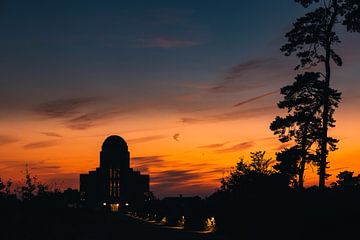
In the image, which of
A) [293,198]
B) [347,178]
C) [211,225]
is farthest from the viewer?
[347,178]

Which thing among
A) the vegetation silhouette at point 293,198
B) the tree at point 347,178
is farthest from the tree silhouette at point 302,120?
the tree at point 347,178

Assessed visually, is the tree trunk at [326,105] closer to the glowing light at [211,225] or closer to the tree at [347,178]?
the glowing light at [211,225]

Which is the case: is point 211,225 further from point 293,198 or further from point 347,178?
point 347,178

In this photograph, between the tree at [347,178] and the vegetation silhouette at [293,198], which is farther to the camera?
the tree at [347,178]

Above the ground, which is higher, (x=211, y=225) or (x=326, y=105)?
(x=326, y=105)

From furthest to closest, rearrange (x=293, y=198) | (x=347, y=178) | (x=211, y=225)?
(x=347, y=178) < (x=211, y=225) < (x=293, y=198)

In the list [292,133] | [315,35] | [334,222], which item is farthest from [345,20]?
[334,222]

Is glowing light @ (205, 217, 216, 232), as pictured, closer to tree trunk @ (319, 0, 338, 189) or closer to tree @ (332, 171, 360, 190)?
tree trunk @ (319, 0, 338, 189)

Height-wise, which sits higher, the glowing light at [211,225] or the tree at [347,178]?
the tree at [347,178]

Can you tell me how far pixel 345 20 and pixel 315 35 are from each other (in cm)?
344

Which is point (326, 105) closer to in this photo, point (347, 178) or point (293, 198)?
point (293, 198)

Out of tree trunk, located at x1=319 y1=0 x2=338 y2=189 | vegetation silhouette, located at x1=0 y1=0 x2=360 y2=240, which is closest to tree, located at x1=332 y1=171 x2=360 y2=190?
vegetation silhouette, located at x1=0 y1=0 x2=360 y2=240

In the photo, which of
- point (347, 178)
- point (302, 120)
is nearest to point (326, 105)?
point (302, 120)

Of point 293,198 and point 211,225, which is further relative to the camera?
point 211,225
